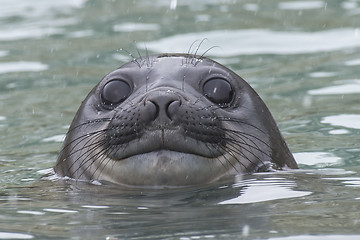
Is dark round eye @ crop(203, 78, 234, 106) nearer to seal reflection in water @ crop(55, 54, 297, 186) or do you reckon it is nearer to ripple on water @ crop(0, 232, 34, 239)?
seal reflection in water @ crop(55, 54, 297, 186)

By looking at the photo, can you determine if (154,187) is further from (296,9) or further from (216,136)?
(296,9)

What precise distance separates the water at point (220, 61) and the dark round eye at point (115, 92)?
0.56 metres

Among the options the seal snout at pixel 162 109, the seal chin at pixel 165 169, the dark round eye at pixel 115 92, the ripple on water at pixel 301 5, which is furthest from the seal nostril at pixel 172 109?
the ripple on water at pixel 301 5

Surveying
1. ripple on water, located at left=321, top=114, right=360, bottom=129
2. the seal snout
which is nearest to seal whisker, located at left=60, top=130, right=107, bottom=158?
the seal snout

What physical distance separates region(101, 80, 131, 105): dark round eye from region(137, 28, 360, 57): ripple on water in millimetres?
4520

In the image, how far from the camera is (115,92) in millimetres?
5711

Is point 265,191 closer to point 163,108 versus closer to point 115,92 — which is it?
point 163,108

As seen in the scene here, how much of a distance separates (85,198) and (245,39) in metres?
5.97

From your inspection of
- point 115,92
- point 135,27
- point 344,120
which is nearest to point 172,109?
point 115,92

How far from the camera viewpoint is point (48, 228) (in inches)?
165

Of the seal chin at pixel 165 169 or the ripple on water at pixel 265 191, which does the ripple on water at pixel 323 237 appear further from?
the seal chin at pixel 165 169

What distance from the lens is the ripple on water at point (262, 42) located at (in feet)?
34.0

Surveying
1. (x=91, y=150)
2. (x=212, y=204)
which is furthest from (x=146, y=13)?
(x=212, y=204)

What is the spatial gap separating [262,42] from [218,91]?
16.9ft
